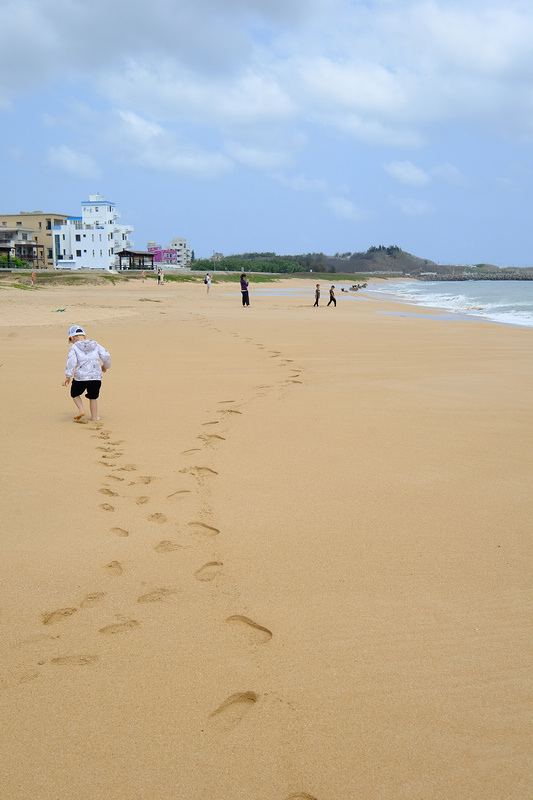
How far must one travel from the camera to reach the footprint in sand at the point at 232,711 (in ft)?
7.77

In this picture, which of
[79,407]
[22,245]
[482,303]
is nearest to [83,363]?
[79,407]

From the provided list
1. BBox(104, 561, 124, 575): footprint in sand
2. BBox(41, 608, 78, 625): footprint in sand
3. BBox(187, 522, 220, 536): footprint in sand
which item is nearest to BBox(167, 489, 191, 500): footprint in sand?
BBox(187, 522, 220, 536): footprint in sand

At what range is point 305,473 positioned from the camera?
16.5ft

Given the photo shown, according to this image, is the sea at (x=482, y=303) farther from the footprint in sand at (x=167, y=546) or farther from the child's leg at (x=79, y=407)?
the footprint in sand at (x=167, y=546)

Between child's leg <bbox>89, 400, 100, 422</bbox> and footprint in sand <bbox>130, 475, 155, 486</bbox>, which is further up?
child's leg <bbox>89, 400, 100, 422</bbox>

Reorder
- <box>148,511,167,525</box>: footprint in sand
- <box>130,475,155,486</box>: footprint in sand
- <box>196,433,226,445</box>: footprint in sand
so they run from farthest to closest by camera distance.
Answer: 1. <box>196,433,226,445</box>: footprint in sand
2. <box>130,475,155,486</box>: footprint in sand
3. <box>148,511,167,525</box>: footprint in sand

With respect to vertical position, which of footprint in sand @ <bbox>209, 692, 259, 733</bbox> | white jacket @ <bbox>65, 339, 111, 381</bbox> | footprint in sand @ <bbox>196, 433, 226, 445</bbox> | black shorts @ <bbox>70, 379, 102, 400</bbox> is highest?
white jacket @ <bbox>65, 339, 111, 381</bbox>

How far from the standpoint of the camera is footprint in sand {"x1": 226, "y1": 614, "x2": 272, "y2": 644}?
2869 millimetres

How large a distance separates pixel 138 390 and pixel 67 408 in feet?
3.87

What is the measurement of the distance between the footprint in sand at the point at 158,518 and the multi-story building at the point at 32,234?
74.1m

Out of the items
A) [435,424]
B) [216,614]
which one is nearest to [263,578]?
[216,614]

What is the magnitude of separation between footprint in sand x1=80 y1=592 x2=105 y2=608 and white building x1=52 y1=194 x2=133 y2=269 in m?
70.1

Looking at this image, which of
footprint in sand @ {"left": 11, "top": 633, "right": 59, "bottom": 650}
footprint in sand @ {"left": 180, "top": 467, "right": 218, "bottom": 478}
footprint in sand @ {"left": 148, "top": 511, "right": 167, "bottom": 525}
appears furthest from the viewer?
footprint in sand @ {"left": 180, "top": 467, "right": 218, "bottom": 478}

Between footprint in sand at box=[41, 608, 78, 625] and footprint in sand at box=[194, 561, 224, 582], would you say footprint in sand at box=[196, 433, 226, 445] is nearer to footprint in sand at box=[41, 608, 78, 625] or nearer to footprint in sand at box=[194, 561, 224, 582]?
footprint in sand at box=[194, 561, 224, 582]
